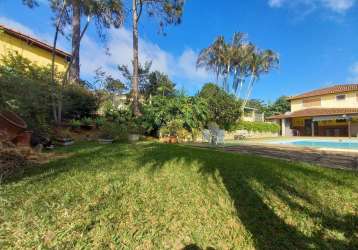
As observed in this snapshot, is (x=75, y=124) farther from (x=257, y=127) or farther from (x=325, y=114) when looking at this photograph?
(x=325, y=114)

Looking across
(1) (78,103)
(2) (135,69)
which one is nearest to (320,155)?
(2) (135,69)

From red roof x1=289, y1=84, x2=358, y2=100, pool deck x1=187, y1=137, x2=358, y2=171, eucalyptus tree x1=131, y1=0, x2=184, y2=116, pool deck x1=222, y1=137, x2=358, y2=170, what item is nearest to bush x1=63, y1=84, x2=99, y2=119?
eucalyptus tree x1=131, y1=0, x2=184, y2=116

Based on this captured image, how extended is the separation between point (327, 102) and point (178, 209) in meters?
33.3

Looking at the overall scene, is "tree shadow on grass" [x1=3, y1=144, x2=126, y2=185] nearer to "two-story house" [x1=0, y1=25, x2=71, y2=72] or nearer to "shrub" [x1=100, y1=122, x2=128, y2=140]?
"shrub" [x1=100, y1=122, x2=128, y2=140]

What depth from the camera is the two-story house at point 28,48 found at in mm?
16266

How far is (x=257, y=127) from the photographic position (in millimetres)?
27766

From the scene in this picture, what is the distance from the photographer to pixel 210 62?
36438 millimetres

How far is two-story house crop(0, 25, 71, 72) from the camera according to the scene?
16.3 meters

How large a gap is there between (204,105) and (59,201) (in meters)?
12.3

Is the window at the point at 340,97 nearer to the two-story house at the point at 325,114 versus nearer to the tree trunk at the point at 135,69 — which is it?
the two-story house at the point at 325,114

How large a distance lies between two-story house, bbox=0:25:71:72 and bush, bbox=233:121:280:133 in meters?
19.5

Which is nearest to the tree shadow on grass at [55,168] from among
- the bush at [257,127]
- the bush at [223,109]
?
the bush at [223,109]

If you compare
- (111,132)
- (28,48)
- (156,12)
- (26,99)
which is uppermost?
(156,12)

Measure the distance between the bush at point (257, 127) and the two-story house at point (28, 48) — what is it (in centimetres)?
1953
